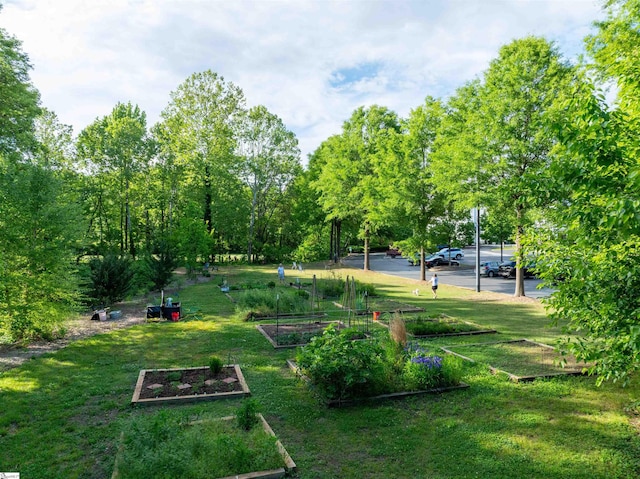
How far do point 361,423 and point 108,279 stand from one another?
14362 millimetres

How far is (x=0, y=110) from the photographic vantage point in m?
21.2

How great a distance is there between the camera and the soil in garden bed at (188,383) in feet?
25.3

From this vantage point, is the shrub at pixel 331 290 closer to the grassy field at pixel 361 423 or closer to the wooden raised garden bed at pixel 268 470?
the grassy field at pixel 361 423

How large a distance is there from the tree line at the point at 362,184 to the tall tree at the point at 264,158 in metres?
0.15

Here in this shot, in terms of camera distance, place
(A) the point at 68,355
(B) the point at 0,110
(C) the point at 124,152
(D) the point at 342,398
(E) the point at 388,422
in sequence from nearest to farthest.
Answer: (E) the point at 388,422 → (D) the point at 342,398 → (A) the point at 68,355 → (B) the point at 0,110 → (C) the point at 124,152

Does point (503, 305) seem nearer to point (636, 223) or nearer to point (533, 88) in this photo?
point (533, 88)

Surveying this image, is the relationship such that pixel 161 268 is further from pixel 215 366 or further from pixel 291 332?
pixel 215 366

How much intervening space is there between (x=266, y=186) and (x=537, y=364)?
38.7 metres

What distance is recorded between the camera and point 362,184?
107ft

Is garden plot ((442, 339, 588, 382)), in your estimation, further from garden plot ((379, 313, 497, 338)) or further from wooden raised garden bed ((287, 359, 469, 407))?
wooden raised garden bed ((287, 359, 469, 407))

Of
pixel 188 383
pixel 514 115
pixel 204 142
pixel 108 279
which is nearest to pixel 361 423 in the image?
pixel 188 383

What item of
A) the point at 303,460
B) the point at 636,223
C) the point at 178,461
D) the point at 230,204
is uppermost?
the point at 230,204

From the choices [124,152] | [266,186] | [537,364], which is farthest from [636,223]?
[266,186]

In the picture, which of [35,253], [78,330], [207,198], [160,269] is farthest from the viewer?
[207,198]
